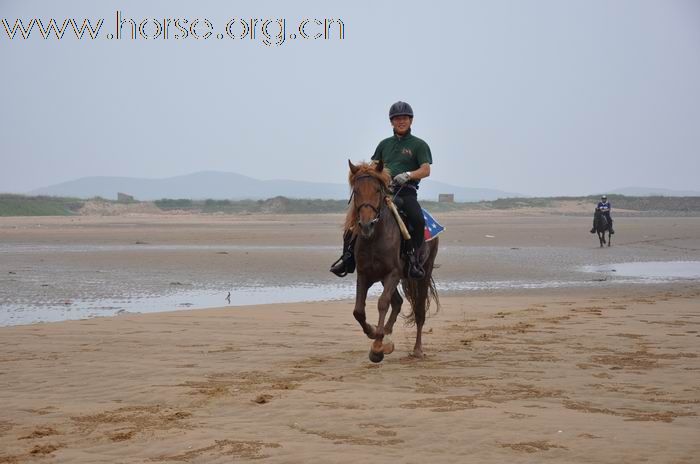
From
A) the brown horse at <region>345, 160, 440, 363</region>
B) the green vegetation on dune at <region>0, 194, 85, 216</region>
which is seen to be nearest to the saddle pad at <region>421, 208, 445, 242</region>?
the brown horse at <region>345, 160, 440, 363</region>

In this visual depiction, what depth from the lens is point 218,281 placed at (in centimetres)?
2000

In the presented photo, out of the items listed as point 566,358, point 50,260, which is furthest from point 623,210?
point 566,358

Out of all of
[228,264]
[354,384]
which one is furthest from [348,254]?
[228,264]

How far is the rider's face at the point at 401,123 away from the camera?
32.7 ft

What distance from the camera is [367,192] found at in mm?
9133

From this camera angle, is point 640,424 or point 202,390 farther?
point 202,390

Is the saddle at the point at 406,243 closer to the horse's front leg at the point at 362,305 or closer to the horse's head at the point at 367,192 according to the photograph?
the horse's head at the point at 367,192

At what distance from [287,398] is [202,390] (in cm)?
86

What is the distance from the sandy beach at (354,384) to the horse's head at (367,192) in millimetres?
1516

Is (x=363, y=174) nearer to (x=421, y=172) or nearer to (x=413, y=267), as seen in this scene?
(x=421, y=172)

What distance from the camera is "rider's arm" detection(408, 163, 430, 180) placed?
9719 mm

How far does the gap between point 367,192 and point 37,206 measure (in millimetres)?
73111

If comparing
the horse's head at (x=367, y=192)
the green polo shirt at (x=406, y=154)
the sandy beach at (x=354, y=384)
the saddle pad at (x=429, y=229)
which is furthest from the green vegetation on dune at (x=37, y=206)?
the horse's head at (x=367, y=192)

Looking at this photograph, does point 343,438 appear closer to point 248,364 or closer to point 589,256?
point 248,364
